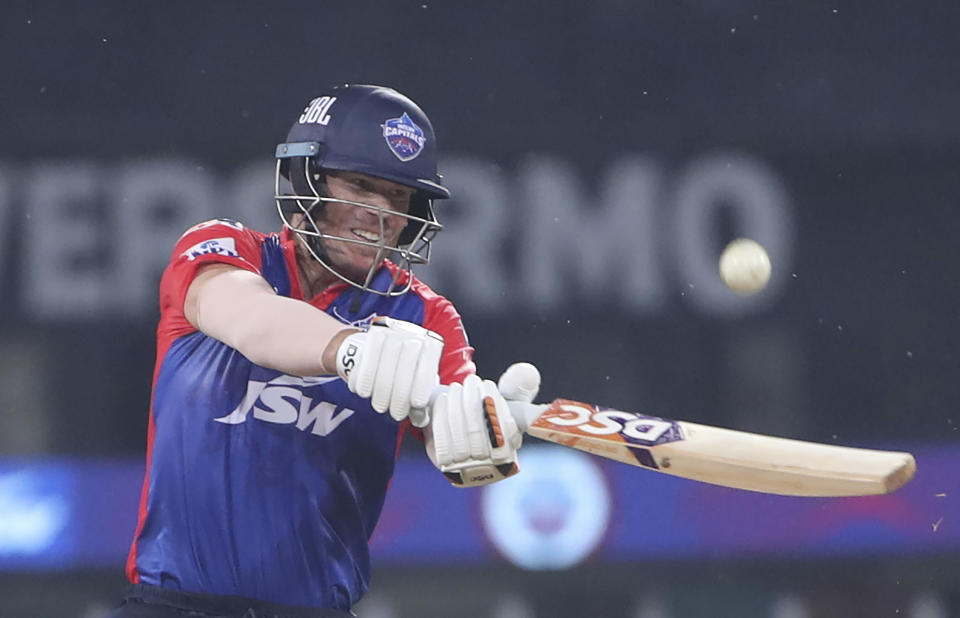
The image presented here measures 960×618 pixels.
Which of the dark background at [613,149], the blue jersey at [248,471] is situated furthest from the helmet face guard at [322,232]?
the dark background at [613,149]

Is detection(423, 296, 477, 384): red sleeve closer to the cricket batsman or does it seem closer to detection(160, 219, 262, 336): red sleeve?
the cricket batsman

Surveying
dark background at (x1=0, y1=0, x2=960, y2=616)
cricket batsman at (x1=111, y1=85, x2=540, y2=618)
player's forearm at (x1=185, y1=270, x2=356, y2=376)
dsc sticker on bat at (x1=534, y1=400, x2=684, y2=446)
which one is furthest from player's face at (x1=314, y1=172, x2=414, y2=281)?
dark background at (x1=0, y1=0, x2=960, y2=616)

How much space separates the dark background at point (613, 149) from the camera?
4.77 metres

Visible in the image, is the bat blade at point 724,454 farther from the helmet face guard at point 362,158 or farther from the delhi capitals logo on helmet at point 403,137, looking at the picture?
the delhi capitals logo on helmet at point 403,137

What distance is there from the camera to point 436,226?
2.83m

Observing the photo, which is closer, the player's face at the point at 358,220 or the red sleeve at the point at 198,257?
the red sleeve at the point at 198,257

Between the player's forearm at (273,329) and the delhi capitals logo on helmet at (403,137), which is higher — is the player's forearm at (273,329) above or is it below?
below

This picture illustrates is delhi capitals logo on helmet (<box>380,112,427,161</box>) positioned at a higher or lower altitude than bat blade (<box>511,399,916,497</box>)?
higher

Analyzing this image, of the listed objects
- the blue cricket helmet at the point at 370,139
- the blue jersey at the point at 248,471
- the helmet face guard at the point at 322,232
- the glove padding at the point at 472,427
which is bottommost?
the blue jersey at the point at 248,471

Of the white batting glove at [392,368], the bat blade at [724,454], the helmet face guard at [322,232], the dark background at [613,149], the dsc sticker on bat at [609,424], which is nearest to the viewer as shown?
the white batting glove at [392,368]

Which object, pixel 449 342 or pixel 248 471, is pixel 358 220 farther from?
pixel 248 471

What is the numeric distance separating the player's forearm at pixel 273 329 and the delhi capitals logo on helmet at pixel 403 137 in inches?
17.7

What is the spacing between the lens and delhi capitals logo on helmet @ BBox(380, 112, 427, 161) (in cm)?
277

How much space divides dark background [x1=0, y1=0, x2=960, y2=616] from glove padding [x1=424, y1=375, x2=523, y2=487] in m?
2.46
